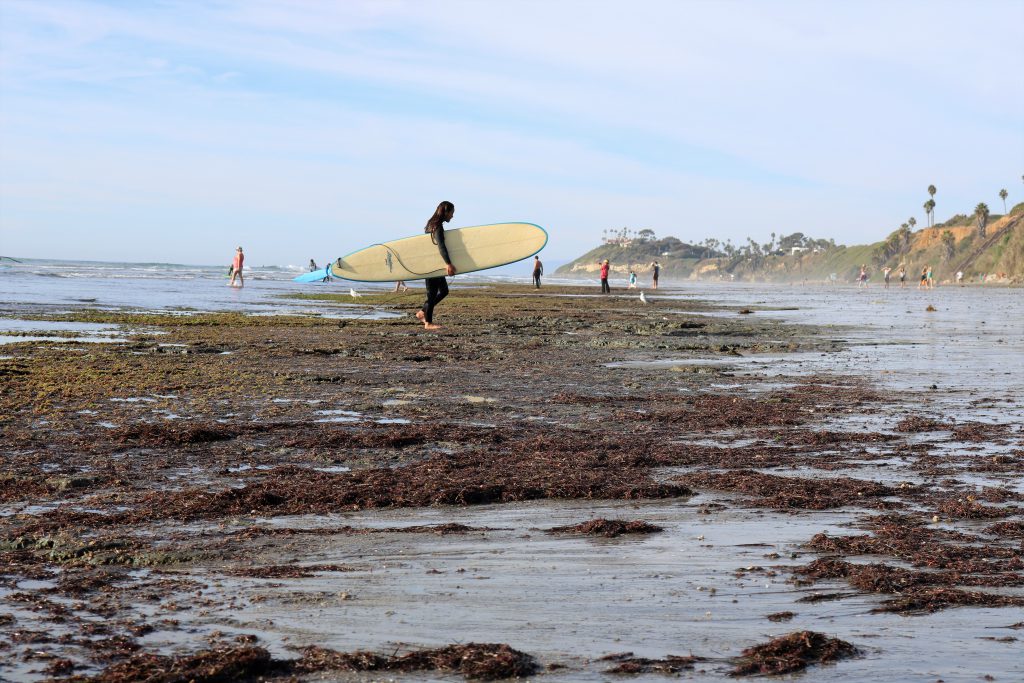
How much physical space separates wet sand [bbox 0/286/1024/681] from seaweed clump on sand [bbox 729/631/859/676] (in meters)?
0.02

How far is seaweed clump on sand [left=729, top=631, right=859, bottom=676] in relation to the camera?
4016 millimetres

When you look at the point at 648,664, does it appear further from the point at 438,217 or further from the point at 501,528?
the point at 438,217

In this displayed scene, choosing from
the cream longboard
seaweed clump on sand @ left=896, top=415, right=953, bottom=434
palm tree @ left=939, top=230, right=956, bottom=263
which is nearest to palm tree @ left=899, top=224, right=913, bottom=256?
palm tree @ left=939, top=230, right=956, bottom=263

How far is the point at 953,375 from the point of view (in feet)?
49.9

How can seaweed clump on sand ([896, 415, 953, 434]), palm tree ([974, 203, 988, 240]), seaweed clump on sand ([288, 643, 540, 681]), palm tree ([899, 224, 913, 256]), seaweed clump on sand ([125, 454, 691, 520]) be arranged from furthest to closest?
palm tree ([899, 224, 913, 256]) → palm tree ([974, 203, 988, 240]) → seaweed clump on sand ([896, 415, 953, 434]) → seaweed clump on sand ([125, 454, 691, 520]) → seaweed clump on sand ([288, 643, 540, 681])

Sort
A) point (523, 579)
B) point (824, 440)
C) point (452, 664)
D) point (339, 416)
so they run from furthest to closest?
point (339, 416)
point (824, 440)
point (523, 579)
point (452, 664)

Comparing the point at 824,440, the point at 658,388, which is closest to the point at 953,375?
the point at 658,388

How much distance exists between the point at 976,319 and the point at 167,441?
30.1 metres

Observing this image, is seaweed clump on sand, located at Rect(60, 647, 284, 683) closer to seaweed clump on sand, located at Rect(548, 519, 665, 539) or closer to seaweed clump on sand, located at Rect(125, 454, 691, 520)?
seaweed clump on sand, located at Rect(125, 454, 691, 520)

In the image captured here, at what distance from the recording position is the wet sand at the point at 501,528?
4195mm

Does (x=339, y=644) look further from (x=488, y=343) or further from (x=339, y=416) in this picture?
(x=488, y=343)

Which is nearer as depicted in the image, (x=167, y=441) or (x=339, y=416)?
(x=167, y=441)

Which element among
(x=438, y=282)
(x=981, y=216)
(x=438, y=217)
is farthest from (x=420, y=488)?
(x=981, y=216)

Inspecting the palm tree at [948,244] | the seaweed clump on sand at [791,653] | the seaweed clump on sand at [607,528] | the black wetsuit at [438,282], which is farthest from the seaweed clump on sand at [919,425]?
the palm tree at [948,244]
